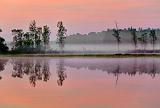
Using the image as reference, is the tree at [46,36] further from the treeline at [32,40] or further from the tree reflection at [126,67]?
the tree reflection at [126,67]

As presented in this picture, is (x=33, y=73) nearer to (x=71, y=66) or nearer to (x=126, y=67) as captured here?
(x=126, y=67)

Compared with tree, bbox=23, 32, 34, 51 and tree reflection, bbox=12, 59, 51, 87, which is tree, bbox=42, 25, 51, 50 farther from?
tree reflection, bbox=12, 59, 51, 87

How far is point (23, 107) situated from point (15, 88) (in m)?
8.69

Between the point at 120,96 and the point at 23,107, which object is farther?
the point at 120,96

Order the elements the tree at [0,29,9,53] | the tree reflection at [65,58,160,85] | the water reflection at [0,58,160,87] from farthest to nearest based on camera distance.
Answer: the tree at [0,29,9,53] → the tree reflection at [65,58,160,85] → the water reflection at [0,58,160,87]

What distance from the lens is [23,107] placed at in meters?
20.7

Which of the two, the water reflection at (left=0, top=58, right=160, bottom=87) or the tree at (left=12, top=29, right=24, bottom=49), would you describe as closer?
the water reflection at (left=0, top=58, right=160, bottom=87)

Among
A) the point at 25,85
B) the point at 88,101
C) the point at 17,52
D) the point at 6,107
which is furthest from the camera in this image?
the point at 17,52

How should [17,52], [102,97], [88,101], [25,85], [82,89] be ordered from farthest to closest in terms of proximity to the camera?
[17,52] < [25,85] < [82,89] < [102,97] < [88,101]

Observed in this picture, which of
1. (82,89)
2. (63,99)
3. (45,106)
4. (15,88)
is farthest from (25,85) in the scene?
(45,106)

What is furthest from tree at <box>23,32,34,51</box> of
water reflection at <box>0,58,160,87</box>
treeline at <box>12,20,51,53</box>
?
water reflection at <box>0,58,160,87</box>

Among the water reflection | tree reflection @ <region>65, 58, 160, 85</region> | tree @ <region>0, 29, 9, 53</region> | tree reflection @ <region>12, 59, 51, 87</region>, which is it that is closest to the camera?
tree reflection @ <region>12, 59, 51, 87</region>

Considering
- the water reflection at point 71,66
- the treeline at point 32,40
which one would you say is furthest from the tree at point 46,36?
the water reflection at point 71,66

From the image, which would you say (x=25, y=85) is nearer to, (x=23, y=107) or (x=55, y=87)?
(x=55, y=87)
